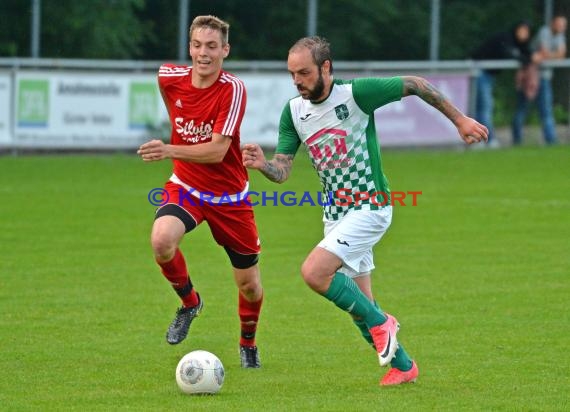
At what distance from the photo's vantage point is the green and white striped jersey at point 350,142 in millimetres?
7688

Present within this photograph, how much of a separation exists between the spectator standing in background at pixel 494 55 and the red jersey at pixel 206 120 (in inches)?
634

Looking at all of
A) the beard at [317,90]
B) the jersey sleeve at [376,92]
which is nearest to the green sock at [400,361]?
the jersey sleeve at [376,92]

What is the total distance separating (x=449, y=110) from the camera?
7.61 meters

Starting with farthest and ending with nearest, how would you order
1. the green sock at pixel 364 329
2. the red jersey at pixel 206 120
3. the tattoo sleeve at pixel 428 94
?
the red jersey at pixel 206 120 < the green sock at pixel 364 329 < the tattoo sleeve at pixel 428 94

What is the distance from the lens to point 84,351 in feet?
28.7

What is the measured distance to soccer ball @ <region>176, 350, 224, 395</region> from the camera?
24.4 feet

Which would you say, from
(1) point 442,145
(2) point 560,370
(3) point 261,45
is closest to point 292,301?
(2) point 560,370

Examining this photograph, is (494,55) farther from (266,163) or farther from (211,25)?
(266,163)

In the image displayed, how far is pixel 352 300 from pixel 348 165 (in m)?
0.77

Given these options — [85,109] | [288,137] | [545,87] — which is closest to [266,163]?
[288,137]

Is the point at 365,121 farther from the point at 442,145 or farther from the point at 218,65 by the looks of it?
the point at 442,145

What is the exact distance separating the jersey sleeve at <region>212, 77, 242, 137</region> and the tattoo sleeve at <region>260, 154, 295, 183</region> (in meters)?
0.53

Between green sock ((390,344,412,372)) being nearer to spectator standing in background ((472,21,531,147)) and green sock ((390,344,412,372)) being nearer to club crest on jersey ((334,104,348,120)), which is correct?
club crest on jersey ((334,104,348,120))

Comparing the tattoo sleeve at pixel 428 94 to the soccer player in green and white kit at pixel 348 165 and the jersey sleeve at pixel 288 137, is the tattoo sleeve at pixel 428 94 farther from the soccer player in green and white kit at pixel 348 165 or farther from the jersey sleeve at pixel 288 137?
the jersey sleeve at pixel 288 137
